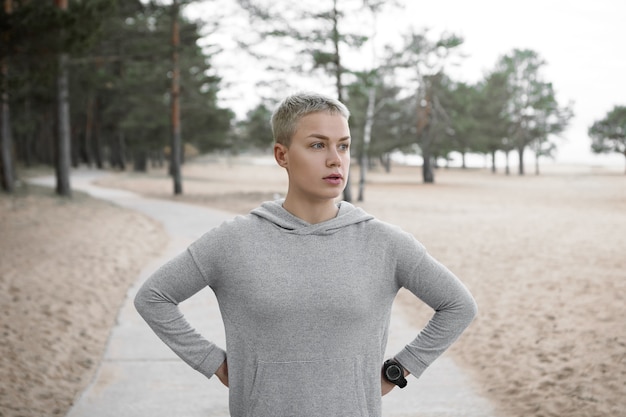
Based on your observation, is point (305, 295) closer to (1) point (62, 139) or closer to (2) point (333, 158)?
(2) point (333, 158)

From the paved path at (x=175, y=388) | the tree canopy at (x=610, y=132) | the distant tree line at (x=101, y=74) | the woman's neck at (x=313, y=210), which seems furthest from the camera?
the tree canopy at (x=610, y=132)

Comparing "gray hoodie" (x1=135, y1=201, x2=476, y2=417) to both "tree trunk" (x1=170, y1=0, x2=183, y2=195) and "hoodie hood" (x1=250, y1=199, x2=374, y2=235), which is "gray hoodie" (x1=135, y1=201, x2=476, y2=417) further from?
"tree trunk" (x1=170, y1=0, x2=183, y2=195)

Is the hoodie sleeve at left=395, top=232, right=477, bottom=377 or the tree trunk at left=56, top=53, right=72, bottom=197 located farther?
the tree trunk at left=56, top=53, right=72, bottom=197

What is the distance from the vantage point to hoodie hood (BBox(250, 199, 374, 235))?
71.9 inches

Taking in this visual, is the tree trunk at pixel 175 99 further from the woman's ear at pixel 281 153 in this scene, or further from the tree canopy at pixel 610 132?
the tree canopy at pixel 610 132

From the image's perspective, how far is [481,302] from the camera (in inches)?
283

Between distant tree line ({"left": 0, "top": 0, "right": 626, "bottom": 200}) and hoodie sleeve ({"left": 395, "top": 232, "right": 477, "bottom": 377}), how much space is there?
11.0m

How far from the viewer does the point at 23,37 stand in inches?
434

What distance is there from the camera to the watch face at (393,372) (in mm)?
2051

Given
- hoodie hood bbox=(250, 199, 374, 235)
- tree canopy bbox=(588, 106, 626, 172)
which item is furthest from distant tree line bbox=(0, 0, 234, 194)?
tree canopy bbox=(588, 106, 626, 172)

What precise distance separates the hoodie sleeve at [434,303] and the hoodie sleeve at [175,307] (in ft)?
2.32

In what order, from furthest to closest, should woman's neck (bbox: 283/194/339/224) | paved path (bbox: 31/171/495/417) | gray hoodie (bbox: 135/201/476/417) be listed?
paved path (bbox: 31/171/495/417) → woman's neck (bbox: 283/194/339/224) → gray hoodie (bbox: 135/201/476/417)

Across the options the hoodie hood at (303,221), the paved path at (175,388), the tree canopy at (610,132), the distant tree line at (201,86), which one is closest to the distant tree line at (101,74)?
the distant tree line at (201,86)

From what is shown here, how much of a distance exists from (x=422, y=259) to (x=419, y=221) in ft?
45.3
